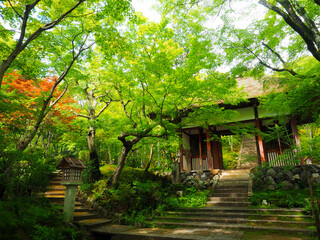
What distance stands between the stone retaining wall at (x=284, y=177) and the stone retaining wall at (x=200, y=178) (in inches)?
88.9

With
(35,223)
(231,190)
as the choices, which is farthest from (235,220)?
(35,223)

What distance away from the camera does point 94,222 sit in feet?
23.2

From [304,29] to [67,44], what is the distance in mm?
8775

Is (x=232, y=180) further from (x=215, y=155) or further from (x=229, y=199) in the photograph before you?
(x=215, y=155)

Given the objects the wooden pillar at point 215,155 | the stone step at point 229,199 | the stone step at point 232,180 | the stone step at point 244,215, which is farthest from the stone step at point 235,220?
the wooden pillar at point 215,155

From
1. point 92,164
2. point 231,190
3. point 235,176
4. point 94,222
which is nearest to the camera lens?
point 94,222

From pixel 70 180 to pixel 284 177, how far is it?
10346mm

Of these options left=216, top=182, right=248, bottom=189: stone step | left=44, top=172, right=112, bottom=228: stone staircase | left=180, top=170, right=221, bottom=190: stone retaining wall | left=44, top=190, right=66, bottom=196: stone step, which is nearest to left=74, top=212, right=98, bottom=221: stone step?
left=44, top=172, right=112, bottom=228: stone staircase

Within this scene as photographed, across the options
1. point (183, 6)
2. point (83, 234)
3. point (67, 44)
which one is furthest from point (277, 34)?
point (83, 234)

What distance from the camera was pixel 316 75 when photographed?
20.0 ft

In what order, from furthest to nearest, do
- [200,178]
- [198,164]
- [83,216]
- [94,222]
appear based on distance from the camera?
[198,164], [200,178], [83,216], [94,222]

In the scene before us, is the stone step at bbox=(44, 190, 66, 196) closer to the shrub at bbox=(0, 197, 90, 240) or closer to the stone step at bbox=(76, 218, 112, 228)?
the shrub at bbox=(0, 197, 90, 240)

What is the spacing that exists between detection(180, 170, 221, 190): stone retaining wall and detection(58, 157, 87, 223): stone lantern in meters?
6.94

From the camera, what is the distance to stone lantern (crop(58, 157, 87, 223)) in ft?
21.8
